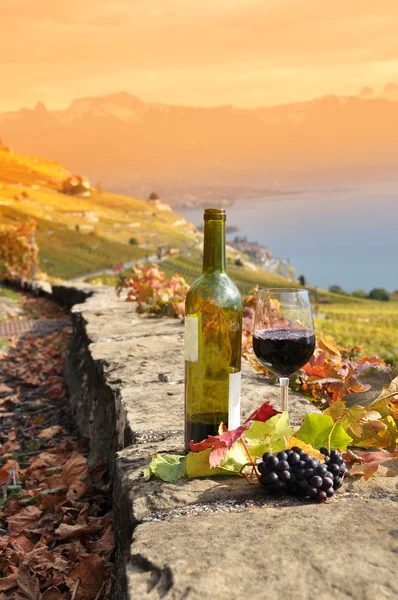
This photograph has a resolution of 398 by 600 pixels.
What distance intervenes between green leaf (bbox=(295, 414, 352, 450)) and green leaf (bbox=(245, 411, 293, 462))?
77 millimetres

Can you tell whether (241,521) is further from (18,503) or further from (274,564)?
(18,503)

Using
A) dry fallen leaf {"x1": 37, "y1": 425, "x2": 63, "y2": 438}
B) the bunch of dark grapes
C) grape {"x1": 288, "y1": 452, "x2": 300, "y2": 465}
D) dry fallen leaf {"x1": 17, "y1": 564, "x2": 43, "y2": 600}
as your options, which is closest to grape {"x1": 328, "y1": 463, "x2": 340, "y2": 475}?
the bunch of dark grapes

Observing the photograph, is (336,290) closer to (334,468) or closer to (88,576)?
(88,576)

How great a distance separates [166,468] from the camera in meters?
1.58

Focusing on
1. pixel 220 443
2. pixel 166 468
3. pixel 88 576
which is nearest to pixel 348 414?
pixel 220 443

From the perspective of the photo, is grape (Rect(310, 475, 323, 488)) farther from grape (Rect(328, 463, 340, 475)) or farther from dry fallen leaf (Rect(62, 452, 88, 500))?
dry fallen leaf (Rect(62, 452, 88, 500))

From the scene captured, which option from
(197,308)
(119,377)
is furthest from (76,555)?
(197,308)

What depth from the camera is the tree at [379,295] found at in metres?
32.0

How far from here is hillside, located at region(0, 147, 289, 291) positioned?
24.8 m

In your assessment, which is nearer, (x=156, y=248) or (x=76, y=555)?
(x=76, y=555)

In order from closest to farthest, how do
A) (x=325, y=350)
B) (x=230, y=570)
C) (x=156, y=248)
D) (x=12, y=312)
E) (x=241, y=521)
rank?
(x=230, y=570) → (x=241, y=521) → (x=325, y=350) → (x=12, y=312) → (x=156, y=248)

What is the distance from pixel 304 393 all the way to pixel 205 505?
1.24 meters

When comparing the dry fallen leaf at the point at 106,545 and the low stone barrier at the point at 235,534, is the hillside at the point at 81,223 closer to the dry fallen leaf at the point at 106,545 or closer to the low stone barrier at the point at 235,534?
the dry fallen leaf at the point at 106,545

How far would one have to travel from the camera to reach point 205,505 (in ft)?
4.68
